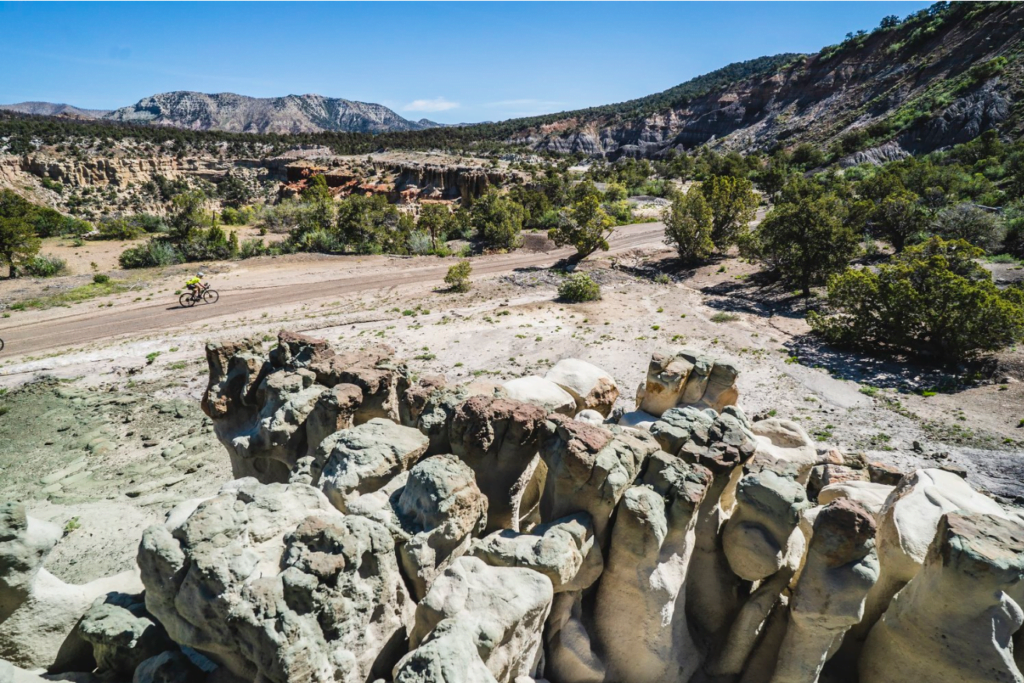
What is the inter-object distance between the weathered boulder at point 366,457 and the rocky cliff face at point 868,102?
75.7m

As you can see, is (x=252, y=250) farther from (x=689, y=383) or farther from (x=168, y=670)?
(x=168, y=670)

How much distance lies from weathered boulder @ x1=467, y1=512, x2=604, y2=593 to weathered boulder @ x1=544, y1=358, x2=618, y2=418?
4.19 m

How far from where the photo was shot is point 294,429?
23.3 feet

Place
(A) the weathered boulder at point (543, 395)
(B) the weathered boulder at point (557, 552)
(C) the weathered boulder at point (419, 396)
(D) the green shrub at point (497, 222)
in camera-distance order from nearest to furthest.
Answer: (B) the weathered boulder at point (557, 552) → (C) the weathered boulder at point (419, 396) → (A) the weathered boulder at point (543, 395) → (D) the green shrub at point (497, 222)

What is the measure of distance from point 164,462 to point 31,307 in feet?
68.7

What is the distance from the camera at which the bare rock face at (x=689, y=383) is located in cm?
861

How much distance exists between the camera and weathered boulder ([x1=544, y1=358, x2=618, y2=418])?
8.99 meters

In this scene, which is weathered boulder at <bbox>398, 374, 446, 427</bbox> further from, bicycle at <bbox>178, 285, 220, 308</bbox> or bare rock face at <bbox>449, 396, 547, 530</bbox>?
bicycle at <bbox>178, 285, 220, 308</bbox>

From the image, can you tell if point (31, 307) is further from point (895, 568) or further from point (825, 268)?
point (825, 268)

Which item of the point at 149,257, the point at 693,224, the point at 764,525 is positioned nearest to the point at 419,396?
the point at 764,525

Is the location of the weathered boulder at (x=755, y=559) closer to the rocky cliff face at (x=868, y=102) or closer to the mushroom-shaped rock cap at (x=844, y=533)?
the mushroom-shaped rock cap at (x=844, y=533)

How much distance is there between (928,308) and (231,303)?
31279mm

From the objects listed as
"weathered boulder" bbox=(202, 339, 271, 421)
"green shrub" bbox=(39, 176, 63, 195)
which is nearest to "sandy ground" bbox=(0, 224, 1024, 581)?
"weathered boulder" bbox=(202, 339, 271, 421)

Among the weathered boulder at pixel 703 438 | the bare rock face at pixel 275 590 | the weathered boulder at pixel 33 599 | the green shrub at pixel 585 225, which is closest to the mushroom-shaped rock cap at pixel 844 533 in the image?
the weathered boulder at pixel 703 438
